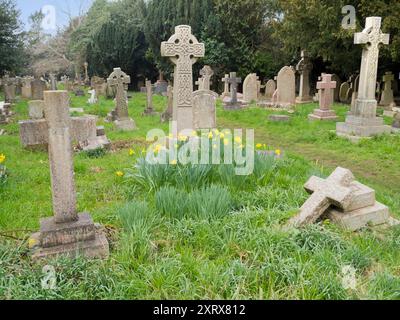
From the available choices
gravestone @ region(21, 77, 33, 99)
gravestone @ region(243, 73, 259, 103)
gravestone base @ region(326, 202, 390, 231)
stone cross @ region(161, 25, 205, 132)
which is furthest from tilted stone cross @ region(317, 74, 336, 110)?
gravestone @ region(21, 77, 33, 99)

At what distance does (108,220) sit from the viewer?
412 centimetres

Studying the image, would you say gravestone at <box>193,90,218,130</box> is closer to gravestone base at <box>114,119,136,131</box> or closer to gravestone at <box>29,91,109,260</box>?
gravestone base at <box>114,119,136,131</box>

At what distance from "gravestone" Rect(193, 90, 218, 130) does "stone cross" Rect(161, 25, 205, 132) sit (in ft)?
7.92

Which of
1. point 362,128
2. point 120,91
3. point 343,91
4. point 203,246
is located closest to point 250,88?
point 343,91

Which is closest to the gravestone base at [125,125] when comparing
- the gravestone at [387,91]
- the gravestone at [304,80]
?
the gravestone at [304,80]

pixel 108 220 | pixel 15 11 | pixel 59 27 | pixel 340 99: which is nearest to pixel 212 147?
pixel 108 220

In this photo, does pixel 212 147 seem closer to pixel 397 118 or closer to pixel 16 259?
pixel 16 259

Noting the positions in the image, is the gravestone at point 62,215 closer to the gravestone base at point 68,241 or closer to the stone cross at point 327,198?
the gravestone base at point 68,241

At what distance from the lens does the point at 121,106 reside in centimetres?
1102

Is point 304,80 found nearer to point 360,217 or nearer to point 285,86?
point 285,86

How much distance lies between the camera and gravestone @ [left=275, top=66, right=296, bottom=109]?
15.5 metres

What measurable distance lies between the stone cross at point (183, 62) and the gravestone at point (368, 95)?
4211mm

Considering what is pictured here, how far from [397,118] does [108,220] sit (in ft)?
28.3

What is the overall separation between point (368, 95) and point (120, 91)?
6808 millimetres
